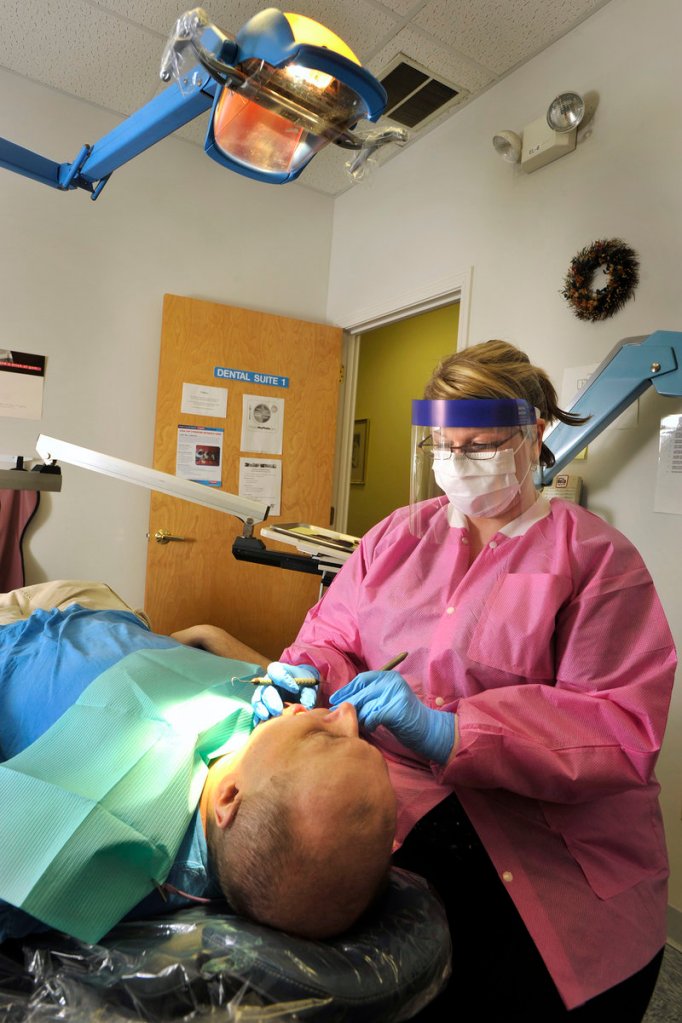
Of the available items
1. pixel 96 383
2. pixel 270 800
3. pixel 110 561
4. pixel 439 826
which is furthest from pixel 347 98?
pixel 110 561

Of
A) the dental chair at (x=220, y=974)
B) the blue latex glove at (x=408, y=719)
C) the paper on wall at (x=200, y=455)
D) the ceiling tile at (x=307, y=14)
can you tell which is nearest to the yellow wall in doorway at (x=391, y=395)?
the paper on wall at (x=200, y=455)

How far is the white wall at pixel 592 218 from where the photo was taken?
6.48 ft

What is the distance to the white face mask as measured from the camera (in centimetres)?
121

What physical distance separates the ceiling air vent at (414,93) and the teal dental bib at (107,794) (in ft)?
8.13

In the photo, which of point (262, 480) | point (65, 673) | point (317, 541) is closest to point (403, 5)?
point (317, 541)

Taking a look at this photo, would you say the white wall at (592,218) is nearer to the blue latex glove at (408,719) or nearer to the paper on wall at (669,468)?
the paper on wall at (669,468)

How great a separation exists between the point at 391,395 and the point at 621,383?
292 centimetres

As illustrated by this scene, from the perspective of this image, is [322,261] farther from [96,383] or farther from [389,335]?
[96,383]

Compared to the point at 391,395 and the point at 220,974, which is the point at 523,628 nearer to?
the point at 220,974

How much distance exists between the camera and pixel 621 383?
1903 mm

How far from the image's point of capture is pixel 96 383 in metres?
3.09

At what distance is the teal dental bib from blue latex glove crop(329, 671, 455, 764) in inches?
12.0

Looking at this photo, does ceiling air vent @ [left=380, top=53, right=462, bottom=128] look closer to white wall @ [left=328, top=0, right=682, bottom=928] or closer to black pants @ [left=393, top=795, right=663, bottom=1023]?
white wall @ [left=328, top=0, right=682, bottom=928]

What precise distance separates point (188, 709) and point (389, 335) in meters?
3.99
